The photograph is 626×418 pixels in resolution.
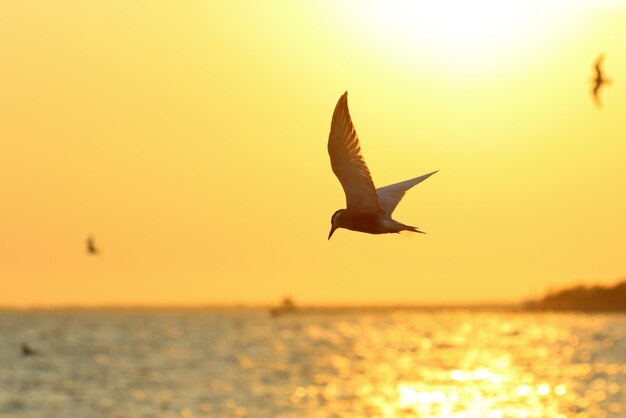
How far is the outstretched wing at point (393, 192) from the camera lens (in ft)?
79.9

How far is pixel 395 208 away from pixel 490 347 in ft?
407

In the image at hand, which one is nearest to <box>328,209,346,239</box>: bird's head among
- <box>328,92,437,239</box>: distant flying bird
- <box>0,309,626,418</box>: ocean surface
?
<box>328,92,437,239</box>: distant flying bird

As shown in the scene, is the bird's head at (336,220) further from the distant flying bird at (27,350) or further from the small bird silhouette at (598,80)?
the distant flying bird at (27,350)

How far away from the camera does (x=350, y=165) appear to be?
23484 millimetres

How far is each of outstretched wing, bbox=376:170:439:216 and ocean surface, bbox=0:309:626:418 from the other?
43612mm

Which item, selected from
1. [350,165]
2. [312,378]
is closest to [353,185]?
[350,165]

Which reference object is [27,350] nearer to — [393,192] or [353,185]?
[393,192]

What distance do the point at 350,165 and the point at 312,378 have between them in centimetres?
6910

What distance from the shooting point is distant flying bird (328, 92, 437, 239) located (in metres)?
23.3

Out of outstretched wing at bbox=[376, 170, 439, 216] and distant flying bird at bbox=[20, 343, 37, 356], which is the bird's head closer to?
outstretched wing at bbox=[376, 170, 439, 216]

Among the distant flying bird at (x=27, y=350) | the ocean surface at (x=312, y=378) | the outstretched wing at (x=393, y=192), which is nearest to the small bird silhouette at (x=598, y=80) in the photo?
the outstretched wing at (x=393, y=192)

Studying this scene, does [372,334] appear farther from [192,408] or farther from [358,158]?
[358,158]

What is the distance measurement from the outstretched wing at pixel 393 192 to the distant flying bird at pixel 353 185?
25 cm

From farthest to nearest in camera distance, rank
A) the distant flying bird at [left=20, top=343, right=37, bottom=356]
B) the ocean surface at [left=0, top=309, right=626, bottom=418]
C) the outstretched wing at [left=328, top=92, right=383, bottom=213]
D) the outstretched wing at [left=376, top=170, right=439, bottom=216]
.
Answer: the distant flying bird at [left=20, top=343, right=37, bottom=356]
the ocean surface at [left=0, top=309, right=626, bottom=418]
the outstretched wing at [left=376, top=170, right=439, bottom=216]
the outstretched wing at [left=328, top=92, right=383, bottom=213]
